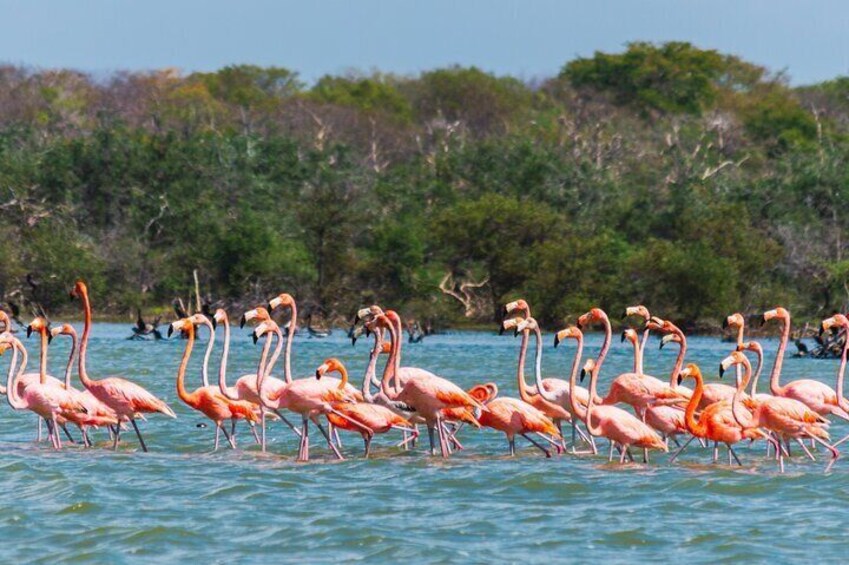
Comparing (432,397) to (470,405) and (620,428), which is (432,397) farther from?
(620,428)

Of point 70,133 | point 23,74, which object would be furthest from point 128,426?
point 23,74

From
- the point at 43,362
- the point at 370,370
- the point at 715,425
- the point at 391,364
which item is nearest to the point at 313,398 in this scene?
the point at 370,370

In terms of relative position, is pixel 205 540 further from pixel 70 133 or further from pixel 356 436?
pixel 70 133

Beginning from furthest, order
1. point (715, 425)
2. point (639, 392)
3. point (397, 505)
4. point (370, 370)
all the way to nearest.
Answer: point (639, 392)
point (370, 370)
point (715, 425)
point (397, 505)

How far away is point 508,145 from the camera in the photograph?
39188mm

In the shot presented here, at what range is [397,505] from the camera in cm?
1072

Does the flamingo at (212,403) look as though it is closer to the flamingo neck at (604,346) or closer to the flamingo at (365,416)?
the flamingo at (365,416)

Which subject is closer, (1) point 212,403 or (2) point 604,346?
(1) point 212,403

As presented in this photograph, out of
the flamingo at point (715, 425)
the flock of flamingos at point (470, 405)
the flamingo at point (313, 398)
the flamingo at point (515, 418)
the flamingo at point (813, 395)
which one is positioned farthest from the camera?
the flamingo at point (813, 395)

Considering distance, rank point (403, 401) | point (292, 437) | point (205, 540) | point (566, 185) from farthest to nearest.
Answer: point (566, 185)
point (292, 437)
point (403, 401)
point (205, 540)

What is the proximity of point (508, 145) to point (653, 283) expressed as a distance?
26.1 ft

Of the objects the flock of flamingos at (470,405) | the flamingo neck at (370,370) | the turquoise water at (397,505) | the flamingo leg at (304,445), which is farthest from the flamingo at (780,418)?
the flamingo leg at (304,445)

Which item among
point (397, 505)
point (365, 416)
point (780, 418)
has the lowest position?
point (397, 505)

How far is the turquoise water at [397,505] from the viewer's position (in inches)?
369
